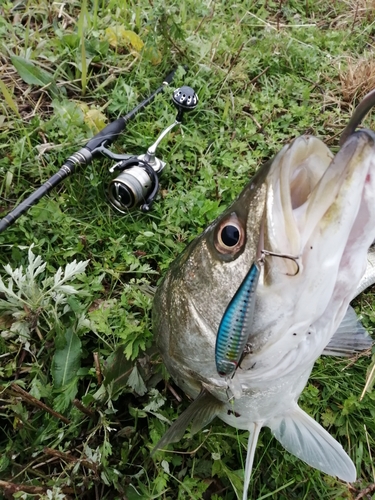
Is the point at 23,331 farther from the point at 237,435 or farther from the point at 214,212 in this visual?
the point at 214,212

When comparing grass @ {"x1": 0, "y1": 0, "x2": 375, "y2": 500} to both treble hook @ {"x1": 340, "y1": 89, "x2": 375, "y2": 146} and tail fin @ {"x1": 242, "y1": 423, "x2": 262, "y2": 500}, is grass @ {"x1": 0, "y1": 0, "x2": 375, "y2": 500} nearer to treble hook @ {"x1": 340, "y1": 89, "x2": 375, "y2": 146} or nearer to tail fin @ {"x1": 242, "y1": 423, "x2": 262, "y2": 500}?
tail fin @ {"x1": 242, "y1": 423, "x2": 262, "y2": 500}

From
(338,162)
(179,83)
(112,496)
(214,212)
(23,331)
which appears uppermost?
(338,162)

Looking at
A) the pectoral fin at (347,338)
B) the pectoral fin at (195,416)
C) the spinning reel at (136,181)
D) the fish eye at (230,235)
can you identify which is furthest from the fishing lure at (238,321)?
the spinning reel at (136,181)

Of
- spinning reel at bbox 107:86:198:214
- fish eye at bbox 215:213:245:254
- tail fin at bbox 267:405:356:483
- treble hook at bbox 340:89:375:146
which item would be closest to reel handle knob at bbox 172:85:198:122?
spinning reel at bbox 107:86:198:214

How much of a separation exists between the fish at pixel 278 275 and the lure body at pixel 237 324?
1.2 inches

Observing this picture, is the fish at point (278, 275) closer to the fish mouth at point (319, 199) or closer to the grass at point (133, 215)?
the fish mouth at point (319, 199)

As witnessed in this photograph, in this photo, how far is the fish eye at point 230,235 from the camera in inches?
52.1

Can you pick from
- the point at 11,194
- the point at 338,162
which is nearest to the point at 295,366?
the point at 338,162

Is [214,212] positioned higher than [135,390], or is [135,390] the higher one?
[214,212]

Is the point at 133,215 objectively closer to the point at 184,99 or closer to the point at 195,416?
the point at 184,99

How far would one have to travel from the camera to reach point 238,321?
127cm

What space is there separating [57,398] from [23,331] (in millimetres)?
329

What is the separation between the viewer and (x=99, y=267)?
2.38 m

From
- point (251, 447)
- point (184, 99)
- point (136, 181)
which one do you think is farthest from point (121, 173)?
Answer: point (251, 447)
